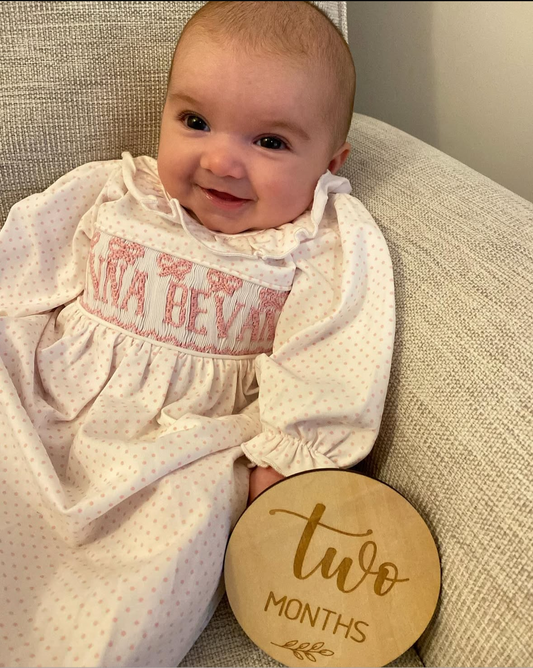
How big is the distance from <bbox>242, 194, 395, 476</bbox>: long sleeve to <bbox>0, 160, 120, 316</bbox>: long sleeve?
1.00 feet

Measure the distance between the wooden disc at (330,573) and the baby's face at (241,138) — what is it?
37 centimetres

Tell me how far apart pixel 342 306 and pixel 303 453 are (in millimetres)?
187

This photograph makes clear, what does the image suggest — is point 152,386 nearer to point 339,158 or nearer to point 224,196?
point 224,196

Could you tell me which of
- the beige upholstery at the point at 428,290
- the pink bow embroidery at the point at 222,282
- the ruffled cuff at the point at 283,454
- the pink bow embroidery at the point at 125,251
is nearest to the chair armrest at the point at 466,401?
the beige upholstery at the point at 428,290

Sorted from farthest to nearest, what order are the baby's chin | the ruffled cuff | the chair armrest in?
1. the baby's chin
2. the ruffled cuff
3. the chair armrest

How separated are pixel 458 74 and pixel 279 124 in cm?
39

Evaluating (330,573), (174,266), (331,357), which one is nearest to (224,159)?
(174,266)

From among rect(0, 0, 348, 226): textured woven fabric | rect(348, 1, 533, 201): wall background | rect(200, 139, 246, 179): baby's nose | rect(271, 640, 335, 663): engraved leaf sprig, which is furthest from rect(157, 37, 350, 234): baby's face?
rect(271, 640, 335, 663): engraved leaf sprig

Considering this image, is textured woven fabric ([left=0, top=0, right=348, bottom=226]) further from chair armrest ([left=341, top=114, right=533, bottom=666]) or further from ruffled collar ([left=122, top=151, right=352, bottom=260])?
Answer: chair armrest ([left=341, top=114, right=533, bottom=666])

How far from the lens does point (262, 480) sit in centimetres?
75

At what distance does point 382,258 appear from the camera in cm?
80

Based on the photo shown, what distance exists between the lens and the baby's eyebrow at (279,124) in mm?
768

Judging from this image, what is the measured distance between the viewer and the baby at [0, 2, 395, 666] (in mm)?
687

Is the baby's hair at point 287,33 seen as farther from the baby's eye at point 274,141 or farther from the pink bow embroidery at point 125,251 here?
the pink bow embroidery at point 125,251
